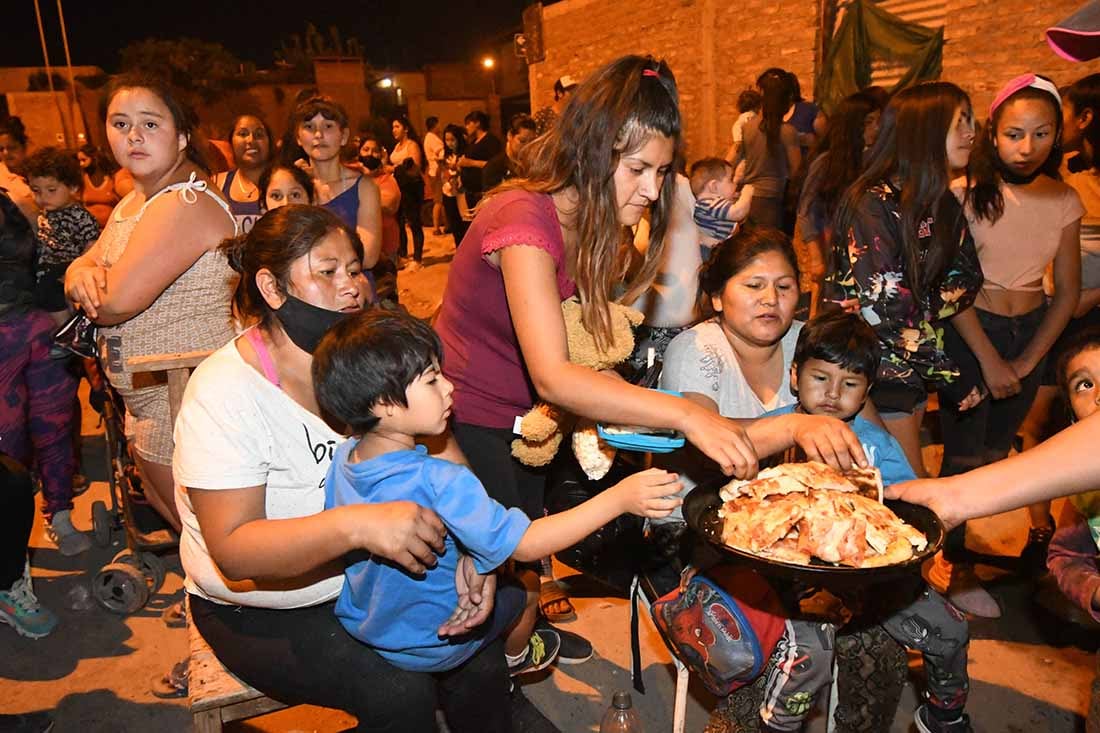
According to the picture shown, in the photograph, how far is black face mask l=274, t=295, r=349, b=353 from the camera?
2018 millimetres

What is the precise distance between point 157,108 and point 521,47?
15.4m

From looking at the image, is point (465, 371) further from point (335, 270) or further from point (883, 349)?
point (883, 349)

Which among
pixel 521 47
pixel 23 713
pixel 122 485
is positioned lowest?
pixel 23 713

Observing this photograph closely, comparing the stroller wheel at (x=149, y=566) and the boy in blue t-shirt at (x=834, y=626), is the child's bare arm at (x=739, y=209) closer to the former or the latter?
the boy in blue t-shirt at (x=834, y=626)

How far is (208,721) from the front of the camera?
6.76 feet

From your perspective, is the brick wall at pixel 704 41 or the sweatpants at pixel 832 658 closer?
the sweatpants at pixel 832 658

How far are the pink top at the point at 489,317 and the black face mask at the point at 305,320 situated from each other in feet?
Answer: 1.25

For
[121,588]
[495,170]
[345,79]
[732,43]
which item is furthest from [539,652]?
[345,79]

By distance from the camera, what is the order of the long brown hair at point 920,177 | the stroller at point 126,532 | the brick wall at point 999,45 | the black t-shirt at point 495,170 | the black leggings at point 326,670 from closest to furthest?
the black leggings at point 326,670
the long brown hair at point 920,177
the stroller at point 126,532
the brick wall at point 999,45
the black t-shirt at point 495,170

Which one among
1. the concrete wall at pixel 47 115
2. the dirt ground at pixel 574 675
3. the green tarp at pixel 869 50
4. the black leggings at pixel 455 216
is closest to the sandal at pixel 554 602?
the dirt ground at pixel 574 675

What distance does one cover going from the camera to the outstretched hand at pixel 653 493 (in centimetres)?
171

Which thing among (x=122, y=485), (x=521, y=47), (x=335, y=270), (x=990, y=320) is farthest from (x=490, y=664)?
(x=521, y=47)

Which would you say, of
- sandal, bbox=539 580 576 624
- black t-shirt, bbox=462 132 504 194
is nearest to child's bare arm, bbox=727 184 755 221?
sandal, bbox=539 580 576 624

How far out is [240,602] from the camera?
2111mm
